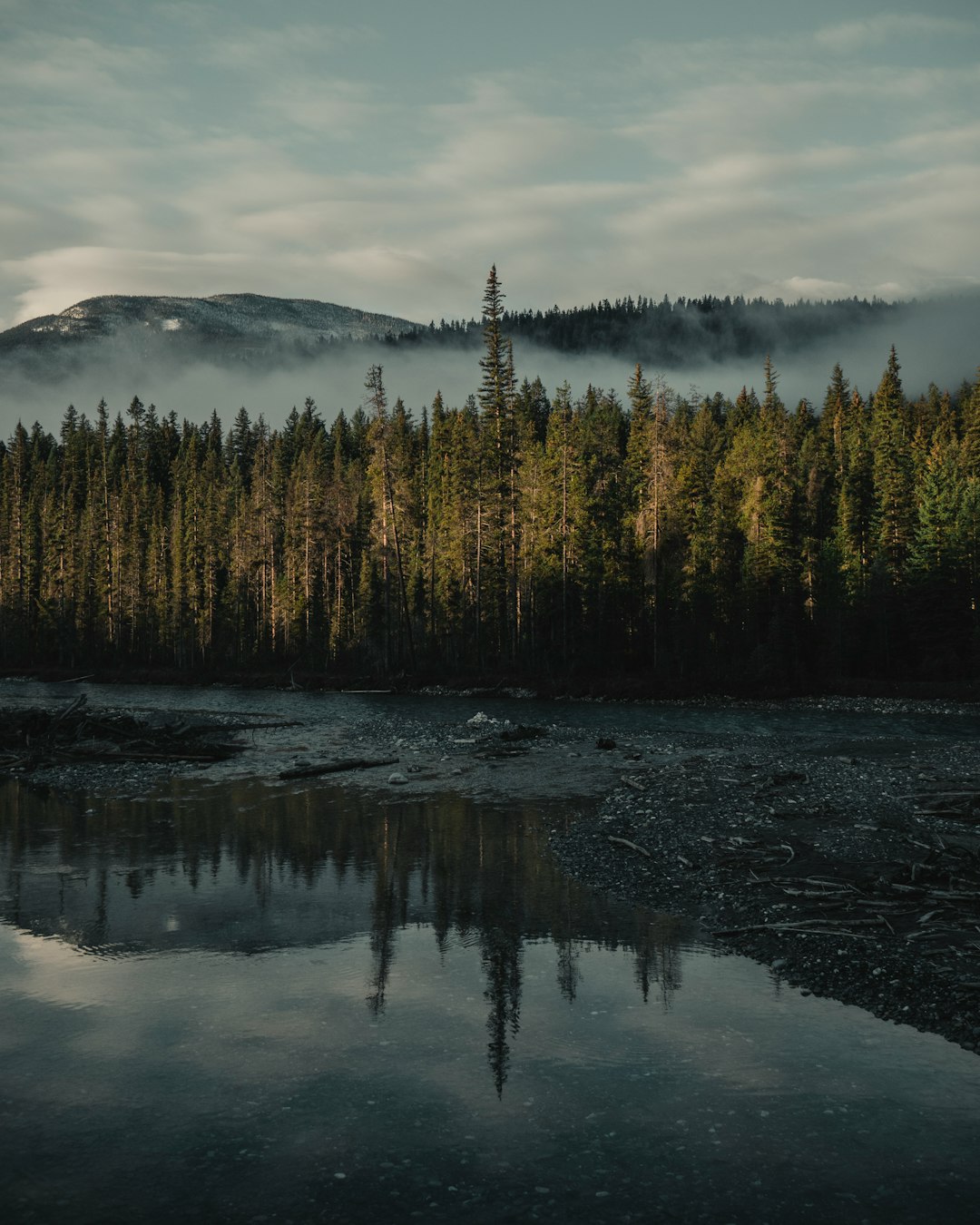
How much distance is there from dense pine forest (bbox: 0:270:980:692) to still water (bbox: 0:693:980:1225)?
45460 millimetres

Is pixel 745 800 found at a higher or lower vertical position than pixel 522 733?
higher

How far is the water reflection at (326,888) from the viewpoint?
504 inches

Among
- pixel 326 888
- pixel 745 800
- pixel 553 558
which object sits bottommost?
pixel 326 888

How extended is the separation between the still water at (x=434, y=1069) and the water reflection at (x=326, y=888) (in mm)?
79

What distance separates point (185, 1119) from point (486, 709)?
4126 centimetres

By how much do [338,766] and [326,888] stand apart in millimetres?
12957

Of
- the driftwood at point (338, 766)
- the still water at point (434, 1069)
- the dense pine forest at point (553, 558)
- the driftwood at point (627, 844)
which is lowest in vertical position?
the driftwood at point (338, 766)

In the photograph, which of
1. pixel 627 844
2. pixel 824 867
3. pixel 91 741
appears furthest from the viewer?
pixel 91 741

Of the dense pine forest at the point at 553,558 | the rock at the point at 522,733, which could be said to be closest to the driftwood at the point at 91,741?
the rock at the point at 522,733

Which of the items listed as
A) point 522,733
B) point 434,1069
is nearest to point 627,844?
point 434,1069

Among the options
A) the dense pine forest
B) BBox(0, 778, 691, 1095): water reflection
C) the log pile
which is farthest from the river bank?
the dense pine forest

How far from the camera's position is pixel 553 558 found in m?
70.5

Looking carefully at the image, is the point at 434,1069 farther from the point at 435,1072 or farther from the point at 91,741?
the point at 91,741

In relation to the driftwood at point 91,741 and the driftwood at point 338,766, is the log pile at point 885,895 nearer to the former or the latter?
the driftwood at point 338,766
